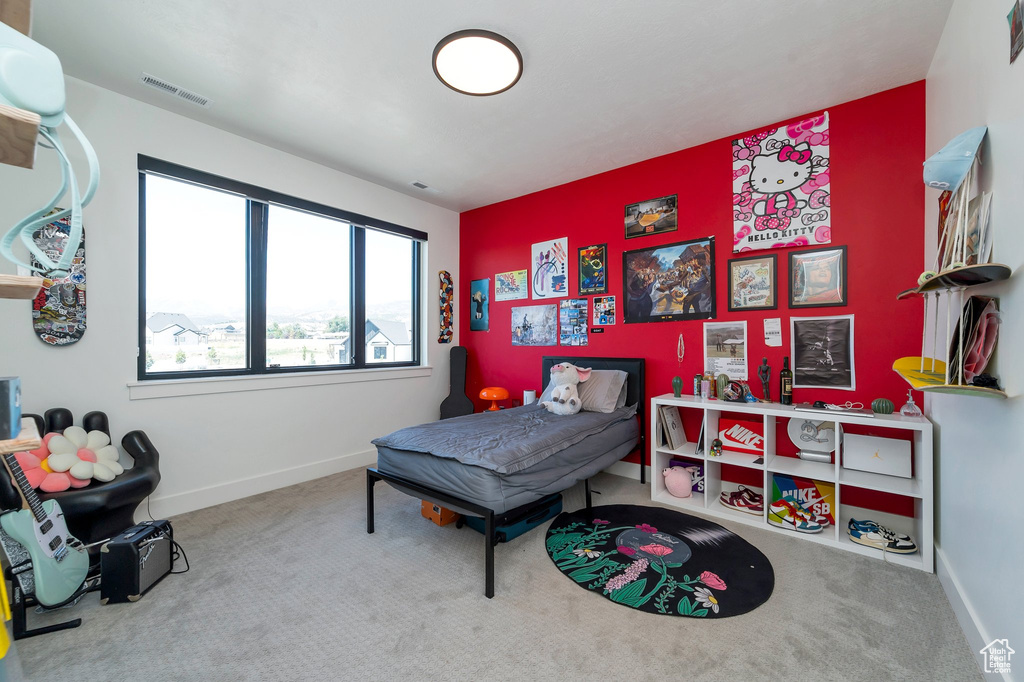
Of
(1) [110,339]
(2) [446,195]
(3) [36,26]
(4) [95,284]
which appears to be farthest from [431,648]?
(2) [446,195]

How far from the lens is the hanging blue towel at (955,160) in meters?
1.58

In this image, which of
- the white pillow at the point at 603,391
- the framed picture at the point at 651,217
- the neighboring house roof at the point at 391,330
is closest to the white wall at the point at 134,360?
the neighboring house roof at the point at 391,330

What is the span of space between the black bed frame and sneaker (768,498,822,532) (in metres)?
1.03

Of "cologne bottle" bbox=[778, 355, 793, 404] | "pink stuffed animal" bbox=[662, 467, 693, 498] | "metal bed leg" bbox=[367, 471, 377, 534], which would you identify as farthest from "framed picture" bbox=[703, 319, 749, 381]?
"metal bed leg" bbox=[367, 471, 377, 534]

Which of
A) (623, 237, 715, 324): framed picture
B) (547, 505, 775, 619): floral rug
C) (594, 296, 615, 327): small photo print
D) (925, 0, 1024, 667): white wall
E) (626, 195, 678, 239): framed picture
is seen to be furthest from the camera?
(594, 296, 615, 327): small photo print

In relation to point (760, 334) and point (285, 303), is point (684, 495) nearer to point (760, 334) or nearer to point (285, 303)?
point (760, 334)

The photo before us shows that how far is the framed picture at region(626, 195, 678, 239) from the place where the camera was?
3.54 metres

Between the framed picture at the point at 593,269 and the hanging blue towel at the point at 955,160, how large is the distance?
93.5 inches

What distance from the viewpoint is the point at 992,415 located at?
1556 mm

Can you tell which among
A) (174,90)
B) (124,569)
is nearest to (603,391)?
(124,569)

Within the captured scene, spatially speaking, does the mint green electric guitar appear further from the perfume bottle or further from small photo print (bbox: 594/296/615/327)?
the perfume bottle

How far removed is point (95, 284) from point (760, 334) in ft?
14.8

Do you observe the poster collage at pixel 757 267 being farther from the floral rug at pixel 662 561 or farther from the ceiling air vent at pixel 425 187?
the ceiling air vent at pixel 425 187

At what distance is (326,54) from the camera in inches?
92.1
